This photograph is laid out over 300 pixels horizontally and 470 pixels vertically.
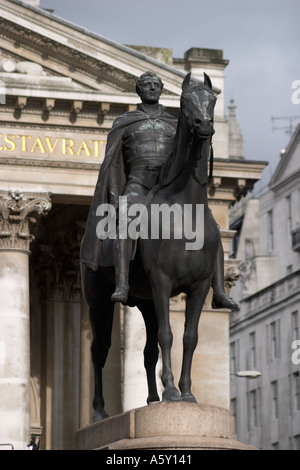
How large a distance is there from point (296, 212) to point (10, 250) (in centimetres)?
6237

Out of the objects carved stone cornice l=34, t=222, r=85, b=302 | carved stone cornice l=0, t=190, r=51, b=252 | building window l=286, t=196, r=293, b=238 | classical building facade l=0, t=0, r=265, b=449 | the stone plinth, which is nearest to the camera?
the stone plinth

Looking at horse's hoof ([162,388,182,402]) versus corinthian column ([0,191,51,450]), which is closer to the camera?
horse's hoof ([162,388,182,402])

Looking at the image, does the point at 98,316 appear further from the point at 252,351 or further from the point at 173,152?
the point at 252,351

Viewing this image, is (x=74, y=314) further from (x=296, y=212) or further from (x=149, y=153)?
(x=296, y=212)

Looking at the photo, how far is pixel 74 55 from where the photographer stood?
5497 cm

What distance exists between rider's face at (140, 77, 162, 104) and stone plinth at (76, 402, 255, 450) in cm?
506

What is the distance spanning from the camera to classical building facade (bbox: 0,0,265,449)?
170 feet

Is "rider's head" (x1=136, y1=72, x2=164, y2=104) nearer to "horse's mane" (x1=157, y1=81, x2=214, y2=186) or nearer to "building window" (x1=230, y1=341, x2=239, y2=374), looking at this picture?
"horse's mane" (x1=157, y1=81, x2=214, y2=186)

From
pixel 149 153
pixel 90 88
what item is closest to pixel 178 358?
pixel 90 88

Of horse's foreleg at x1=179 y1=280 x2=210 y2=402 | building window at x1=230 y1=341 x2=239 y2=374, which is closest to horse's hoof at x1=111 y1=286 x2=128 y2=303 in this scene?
horse's foreleg at x1=179 y1=280 x2=210 y2=402

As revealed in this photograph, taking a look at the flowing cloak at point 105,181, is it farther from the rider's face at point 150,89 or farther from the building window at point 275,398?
the building window at point 275,398

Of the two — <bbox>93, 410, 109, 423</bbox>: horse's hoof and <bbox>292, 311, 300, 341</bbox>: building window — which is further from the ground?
<bbox>292, 311, 300, 341</bbox>: building window

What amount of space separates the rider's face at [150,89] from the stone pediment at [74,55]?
3182cm

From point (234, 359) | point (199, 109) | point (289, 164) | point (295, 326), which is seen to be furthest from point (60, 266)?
point (234, 359)
